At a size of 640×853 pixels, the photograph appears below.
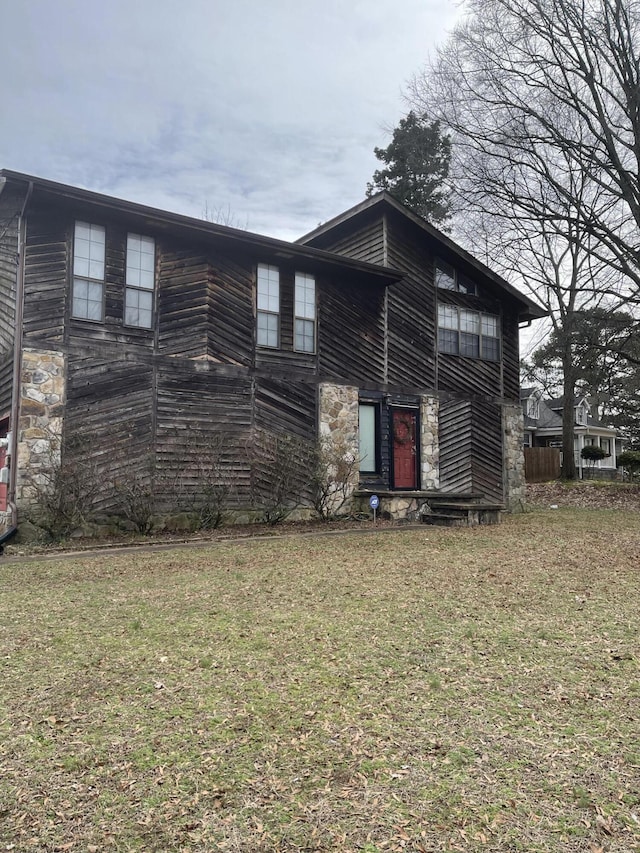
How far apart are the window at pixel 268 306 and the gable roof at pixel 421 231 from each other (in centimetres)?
334

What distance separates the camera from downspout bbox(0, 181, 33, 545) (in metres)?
9.39

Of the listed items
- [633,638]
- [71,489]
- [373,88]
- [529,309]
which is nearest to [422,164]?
[373,88]

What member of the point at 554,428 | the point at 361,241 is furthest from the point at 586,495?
the point at 554,428

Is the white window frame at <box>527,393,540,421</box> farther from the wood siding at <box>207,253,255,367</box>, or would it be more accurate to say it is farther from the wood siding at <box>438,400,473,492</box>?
the wood siding at <box>207,253,255,367</box>

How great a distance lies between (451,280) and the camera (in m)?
15.7

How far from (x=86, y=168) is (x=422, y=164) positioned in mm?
16370

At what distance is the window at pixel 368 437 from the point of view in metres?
13.8

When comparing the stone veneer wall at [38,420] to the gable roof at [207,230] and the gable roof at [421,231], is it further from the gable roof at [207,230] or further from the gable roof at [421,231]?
the gable roof at [421,231]

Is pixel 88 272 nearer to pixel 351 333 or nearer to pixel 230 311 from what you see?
pixel 230 311

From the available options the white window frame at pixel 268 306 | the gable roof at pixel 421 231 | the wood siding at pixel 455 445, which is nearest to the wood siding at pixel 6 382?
the white window frame at pixel 268 306

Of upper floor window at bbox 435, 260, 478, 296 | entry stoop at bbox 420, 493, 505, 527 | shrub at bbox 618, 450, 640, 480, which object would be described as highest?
upper floor window at bbox 435, 260, 478, 296

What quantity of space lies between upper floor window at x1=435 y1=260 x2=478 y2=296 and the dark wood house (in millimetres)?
45

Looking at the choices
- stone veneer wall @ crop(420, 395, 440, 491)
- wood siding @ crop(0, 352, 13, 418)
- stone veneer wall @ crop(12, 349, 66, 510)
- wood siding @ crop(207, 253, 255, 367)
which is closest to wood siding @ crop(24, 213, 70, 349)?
stone veneer wall @ crop(12, 349, 66, 510)

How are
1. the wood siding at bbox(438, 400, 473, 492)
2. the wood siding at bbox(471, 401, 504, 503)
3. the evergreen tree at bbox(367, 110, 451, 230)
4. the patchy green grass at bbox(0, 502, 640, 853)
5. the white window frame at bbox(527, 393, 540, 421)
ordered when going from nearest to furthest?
the patchy green grass at bbox(0, 502, 640, 853) → the wood siding at bbox(438, 400, 473, 492) → the wood siding at bbox(471, 401, 504, 503) → the evergreen tree at bbox(367, 110, 451, 230) → the white window frame at bbox(527, 393, 540, 421)
